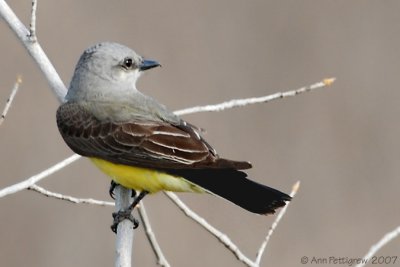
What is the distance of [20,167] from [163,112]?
2.87 m

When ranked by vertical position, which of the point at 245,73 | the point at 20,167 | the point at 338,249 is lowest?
the point at 338,249

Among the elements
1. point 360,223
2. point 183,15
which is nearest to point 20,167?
point 183,15

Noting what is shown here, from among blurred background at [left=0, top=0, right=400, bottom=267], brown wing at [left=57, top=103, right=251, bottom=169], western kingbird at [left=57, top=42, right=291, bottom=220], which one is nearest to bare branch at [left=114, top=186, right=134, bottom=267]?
western kingbird at [left=57, top=42, right=291, bottom=220]

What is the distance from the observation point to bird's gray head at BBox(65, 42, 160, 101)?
616cm

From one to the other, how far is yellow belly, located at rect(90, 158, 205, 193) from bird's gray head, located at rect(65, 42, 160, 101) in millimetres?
405

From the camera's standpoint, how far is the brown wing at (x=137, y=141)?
561cm

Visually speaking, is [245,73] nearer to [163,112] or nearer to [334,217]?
[334,217]

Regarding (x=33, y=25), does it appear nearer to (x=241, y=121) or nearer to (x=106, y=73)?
(x=106, y=73)

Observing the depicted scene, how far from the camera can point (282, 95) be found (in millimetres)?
5922

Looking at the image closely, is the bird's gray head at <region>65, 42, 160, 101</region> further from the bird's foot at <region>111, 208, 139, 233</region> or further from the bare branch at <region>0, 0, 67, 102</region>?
the bird's foot at <region>111, 208, 139, 233</region>

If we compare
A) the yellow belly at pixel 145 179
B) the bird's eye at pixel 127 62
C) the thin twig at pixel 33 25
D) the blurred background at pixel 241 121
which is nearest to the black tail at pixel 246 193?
the yellow belly at pixel 145 179

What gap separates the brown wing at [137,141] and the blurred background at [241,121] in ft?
7.23

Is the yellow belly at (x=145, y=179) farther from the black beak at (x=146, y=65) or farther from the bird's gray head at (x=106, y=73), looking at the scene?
the black beak at (x=146, y=65)

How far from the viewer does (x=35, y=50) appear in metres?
6.04
